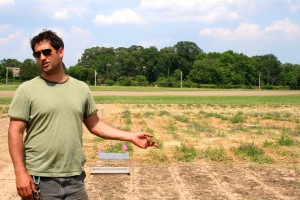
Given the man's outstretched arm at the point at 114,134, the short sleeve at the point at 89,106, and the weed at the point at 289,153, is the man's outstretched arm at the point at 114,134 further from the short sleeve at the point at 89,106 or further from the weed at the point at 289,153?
Answer: the weed at the point at 289,153

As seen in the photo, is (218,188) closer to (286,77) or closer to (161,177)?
(161,177)

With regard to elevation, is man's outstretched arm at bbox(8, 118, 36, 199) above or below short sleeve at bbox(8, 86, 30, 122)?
below

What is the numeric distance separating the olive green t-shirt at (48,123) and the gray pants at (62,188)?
46 mm

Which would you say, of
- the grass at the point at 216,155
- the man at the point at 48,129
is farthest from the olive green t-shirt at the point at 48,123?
the grass at the point at 216,155

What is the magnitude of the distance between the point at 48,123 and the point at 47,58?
0.51 meters

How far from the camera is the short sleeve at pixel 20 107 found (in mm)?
2952

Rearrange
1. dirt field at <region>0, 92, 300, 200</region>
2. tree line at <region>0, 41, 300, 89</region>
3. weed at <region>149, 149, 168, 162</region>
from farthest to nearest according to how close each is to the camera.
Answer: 1. tree line at <region>0, 41, 300, 89</region>
2. weed at <region>149, 149, 168, 162</region>
3. dirt field at <region>0, 92, 300, 200</region>

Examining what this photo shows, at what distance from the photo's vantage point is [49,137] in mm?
3041

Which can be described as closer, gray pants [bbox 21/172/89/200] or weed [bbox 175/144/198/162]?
gray pants [bbox 21/172/89/200]

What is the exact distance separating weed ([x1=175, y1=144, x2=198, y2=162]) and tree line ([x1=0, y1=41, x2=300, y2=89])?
103 metres

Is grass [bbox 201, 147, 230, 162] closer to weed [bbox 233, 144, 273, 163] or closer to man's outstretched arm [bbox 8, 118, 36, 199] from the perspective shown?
weed [bbox 233, 144, 273, 163]

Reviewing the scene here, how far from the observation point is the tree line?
11862 centimetres

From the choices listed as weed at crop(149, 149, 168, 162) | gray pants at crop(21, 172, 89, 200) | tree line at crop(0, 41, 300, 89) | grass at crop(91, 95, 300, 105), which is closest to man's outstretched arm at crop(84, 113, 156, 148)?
gray pants at crop(21, 172, 89, 200)

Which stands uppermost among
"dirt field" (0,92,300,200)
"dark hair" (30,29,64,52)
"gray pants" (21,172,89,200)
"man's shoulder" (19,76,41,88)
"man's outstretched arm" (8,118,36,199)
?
"dark hair" (30,29,64,52)
